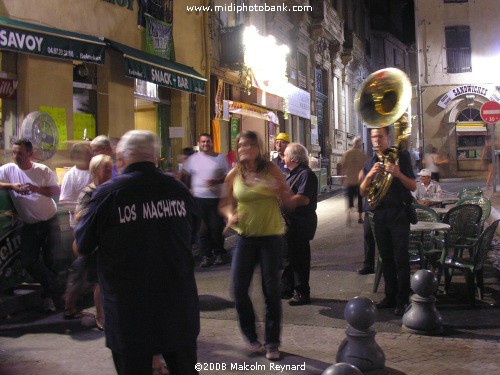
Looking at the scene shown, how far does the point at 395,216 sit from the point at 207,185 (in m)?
3.83

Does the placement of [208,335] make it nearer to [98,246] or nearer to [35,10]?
[98,246]

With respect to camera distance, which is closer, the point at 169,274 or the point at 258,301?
the point at 169,274

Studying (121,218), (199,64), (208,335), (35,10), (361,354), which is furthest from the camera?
(199,64)

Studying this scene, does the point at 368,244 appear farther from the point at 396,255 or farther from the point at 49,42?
the point at 49,42

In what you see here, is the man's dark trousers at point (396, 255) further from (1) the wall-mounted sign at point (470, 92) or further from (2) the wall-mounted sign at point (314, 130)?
(1) the wall-mounted sign at point (470, 92)

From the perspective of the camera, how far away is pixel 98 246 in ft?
10.2

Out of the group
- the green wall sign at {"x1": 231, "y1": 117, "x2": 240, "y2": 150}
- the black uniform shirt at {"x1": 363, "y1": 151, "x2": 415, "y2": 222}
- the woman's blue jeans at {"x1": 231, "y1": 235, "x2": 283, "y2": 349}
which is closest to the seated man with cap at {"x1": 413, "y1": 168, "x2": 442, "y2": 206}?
the black uniform shirt at {"x1": 363, "y1": 151, "x2": 415, "y2": 222}

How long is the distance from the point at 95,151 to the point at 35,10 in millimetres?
4510

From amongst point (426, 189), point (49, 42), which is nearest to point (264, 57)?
point (426, 189)

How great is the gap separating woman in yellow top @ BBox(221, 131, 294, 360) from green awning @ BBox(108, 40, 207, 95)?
22.0ft

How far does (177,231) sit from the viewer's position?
3.13 m

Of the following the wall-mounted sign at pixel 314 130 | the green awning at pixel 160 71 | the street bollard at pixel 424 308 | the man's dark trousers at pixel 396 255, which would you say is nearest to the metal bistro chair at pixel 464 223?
the man's dark trousers at pixel 396 255

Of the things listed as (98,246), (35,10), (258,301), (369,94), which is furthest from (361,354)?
(35,10)

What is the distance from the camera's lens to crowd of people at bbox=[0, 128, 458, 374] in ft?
9.82
